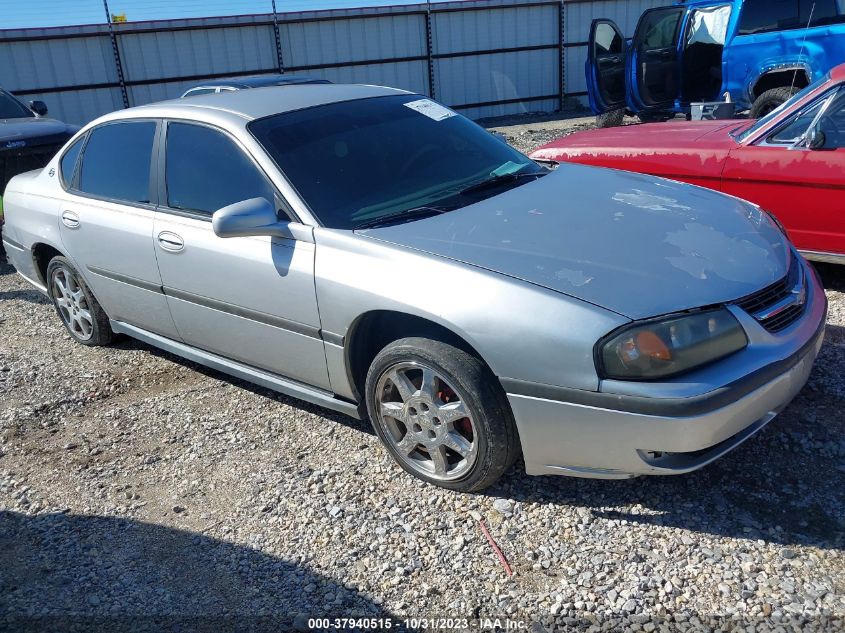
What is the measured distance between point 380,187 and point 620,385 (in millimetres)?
1537

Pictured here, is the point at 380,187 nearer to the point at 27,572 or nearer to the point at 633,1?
the point at 27,572

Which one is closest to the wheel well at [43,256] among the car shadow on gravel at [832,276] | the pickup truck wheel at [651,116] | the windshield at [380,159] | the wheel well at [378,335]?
the windshield at [380,159]

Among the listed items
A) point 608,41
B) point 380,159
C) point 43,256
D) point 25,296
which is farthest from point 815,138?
point 608,41

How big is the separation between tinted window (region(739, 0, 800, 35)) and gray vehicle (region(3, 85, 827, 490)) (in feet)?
22.0

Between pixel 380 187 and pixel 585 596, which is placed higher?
pixel 380 187

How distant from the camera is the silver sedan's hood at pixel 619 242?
2688 millimetres

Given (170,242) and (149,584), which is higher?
(170,242)

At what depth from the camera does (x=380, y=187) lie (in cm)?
352

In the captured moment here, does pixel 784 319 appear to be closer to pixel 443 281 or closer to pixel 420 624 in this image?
pixel 443 281

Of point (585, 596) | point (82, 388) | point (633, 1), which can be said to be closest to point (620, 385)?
point (585, 596)

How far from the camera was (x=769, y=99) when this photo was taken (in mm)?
8969

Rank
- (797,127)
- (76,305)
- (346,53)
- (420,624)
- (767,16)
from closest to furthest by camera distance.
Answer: (420,624) → (797,127) → (76,305) → (767,16) → (346,53)

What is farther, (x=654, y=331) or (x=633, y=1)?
(x=633, y=1)

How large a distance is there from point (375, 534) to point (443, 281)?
3.38 feet
